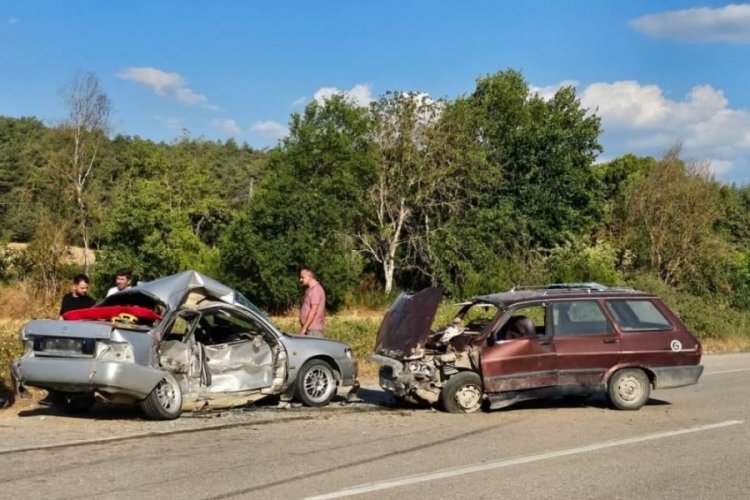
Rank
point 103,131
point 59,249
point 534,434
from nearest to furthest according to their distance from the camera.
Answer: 1. point 534,434
2. point 59,249
3. point 103,131

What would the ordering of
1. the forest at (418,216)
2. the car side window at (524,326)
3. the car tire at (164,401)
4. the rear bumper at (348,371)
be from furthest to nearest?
the forest at (418,216) < the rear bumper at (348,371) < the car side window at (524,326) < the car tire at (164,401)

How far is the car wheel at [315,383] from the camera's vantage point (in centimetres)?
1088

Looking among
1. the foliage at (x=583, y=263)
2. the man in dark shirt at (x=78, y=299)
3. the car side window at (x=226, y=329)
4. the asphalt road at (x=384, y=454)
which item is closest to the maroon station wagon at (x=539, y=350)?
the asphalt road at (x=384, y=454)

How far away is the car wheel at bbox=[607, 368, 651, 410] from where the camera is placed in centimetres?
1069

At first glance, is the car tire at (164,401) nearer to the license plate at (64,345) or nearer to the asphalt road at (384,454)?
the asphalt road at (384,454)

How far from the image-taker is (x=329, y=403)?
37.0ft

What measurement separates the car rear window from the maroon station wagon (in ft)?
0.05

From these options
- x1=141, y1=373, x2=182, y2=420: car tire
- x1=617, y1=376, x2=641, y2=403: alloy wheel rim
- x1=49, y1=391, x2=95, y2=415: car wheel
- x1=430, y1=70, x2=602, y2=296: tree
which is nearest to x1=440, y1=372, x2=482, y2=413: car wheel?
x1=617, y1=376, x2=641, y2=403: alloy wheel rim

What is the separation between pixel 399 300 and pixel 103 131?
4296cm

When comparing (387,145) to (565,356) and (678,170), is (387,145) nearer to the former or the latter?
(678,170)

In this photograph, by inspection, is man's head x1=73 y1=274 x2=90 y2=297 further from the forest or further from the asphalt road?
the forest

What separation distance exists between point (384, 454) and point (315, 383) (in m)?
3.33

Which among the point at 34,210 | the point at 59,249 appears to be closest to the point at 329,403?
the point at 59,249

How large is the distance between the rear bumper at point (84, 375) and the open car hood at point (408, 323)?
3.36 metres
